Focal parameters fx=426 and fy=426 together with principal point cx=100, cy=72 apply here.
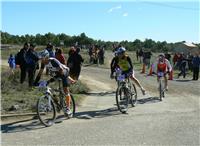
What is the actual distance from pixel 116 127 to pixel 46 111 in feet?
5.75

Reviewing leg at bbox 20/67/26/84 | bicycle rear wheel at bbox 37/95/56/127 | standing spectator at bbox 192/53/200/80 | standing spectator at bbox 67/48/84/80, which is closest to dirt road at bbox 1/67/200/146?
bicycle rear wheel at bbox 37/95/56/127

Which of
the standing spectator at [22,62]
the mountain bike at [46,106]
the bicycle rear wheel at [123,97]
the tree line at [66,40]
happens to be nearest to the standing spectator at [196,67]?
the standing spectator at [22,62]

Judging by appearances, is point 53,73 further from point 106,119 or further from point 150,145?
point 150,145

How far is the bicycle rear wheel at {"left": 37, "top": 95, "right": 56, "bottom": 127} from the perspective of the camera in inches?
402

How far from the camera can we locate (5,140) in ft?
29.1

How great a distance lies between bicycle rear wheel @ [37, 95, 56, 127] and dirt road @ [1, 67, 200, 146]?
0.62ft

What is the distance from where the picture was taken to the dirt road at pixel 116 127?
903 centimetres

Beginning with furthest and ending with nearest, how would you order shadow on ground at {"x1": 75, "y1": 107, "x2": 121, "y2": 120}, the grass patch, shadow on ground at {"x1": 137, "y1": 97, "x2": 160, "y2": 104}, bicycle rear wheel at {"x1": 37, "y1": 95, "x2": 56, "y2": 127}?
1. shadow on ground at {"x1": 137, "y1": 97, "x2": 160, "y2": 104}
2. the grass patch
3. shadow on ground at {"x1": 75, "y1": 107, "x2": 121, "y2": 120}
4. bicycle rear wheel at {"x1": 37, "y1": 95, "x2": 56, "y2": 127}

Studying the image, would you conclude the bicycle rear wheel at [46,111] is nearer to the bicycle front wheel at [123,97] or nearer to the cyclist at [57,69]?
the cyclist at [57,69]

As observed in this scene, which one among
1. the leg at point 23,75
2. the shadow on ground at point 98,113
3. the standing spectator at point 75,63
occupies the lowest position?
the shadow on ground at point 98,113

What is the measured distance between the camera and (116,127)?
34.3 ft

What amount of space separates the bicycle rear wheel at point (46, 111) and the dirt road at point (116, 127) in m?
0.19

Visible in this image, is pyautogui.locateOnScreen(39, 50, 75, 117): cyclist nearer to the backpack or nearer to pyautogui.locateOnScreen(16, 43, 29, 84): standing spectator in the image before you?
the backpack

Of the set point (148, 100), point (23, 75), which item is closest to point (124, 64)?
point (148, 100)
